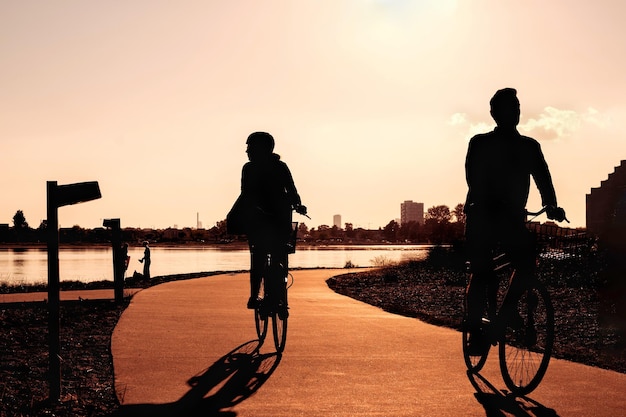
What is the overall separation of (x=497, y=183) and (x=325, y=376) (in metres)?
2.54

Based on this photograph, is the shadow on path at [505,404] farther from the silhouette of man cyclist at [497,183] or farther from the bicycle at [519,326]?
the silhouette of man cyclist at [497,183]

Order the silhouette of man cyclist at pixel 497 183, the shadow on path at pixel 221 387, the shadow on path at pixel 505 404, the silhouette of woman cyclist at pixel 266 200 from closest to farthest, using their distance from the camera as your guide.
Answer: the shadow on path at pixel 505 404 < the shadow on path at pixel 221 387 < the silhouette of man cyclist at pixel 497 183 < the silhouette of woman cyclist at pixel 266 200

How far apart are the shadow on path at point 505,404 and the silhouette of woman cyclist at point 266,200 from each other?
2.89 m

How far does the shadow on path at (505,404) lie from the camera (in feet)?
18.9

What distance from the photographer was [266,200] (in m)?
8.65

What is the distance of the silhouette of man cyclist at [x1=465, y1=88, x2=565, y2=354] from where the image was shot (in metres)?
6.52

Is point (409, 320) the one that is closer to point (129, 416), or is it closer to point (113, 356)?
point (113, 356)

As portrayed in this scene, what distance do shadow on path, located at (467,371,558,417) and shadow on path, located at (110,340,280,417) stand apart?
6.64 ft

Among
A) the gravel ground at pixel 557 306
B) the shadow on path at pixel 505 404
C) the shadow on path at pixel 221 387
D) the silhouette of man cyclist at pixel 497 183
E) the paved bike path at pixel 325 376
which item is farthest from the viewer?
the gravel ground at pixel 557 306

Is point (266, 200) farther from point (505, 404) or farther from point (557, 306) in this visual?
point (557, 306)

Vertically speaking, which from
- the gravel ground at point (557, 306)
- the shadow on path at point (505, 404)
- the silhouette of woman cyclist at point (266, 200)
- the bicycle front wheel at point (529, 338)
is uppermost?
the silhouette of woman cyclist at point (266, 200)

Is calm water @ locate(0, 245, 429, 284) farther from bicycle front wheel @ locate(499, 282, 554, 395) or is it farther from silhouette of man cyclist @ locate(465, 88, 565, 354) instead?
bicycle front wheel @ locate(499, 282, 554, 395)

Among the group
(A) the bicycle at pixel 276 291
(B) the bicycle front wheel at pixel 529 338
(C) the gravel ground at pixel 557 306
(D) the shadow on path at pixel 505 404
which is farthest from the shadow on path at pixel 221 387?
(C) the gravel ground at pixel 557 306

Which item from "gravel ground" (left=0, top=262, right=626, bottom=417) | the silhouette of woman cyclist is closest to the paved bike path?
"gravel ground" (left=0, top=262, right=626, bottom=417)
